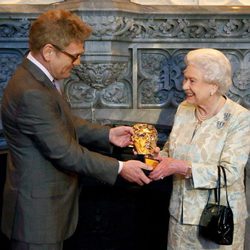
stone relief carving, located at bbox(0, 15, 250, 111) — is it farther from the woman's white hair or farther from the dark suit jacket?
the dark suit jacket

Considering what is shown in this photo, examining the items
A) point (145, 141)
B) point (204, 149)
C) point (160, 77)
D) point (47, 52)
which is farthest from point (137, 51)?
point (47, 52)

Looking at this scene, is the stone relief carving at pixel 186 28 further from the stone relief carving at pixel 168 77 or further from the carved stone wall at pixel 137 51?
the stone relief carving at pixel 168 77

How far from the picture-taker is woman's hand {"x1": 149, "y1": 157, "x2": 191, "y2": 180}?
184cm

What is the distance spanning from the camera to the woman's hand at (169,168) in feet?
6.05

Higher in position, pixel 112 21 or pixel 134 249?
pixel 112 21

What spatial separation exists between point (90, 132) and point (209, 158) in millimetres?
597

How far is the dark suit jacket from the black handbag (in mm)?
424

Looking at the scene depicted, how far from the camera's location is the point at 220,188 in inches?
73.7

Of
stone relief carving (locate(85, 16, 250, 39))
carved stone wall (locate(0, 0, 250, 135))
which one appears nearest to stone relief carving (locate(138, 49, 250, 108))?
carved stone wall (locate(0, 0, 250, 135))

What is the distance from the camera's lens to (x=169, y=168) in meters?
1.85

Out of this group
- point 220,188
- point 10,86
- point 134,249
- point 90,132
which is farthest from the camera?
point 134,249

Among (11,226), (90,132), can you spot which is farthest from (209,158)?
(11,226)

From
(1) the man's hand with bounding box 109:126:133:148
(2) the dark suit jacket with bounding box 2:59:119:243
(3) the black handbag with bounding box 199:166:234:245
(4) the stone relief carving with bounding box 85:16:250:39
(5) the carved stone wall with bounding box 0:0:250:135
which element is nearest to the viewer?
(2) the dark suit jacket with bounding box 2:59:119:243

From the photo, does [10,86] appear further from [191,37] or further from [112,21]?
[191,37]
